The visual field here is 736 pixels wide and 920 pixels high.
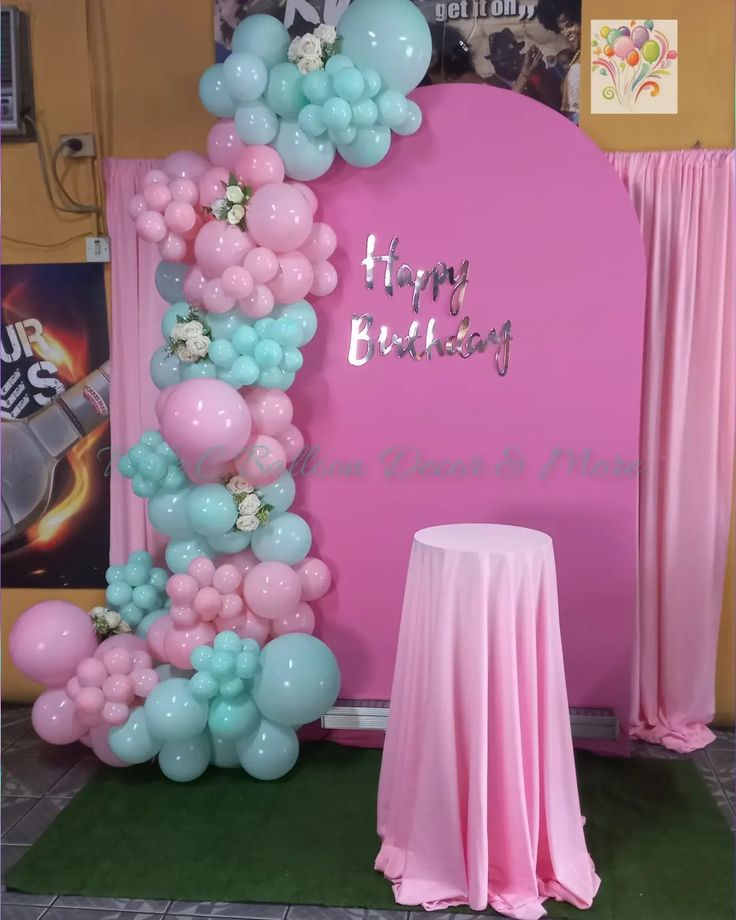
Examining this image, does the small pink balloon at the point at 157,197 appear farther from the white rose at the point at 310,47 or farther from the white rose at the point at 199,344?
the white rose at the point at 310,47

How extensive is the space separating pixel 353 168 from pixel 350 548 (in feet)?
4.37

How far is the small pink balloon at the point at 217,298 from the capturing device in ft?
8.81

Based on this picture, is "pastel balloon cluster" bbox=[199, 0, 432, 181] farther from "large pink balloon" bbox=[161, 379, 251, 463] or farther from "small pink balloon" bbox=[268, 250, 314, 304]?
"large pink balloon" bbox=[161, 379, 251, 463]

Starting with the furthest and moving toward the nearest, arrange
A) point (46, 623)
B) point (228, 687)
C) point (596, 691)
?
point (596, 691), point (46, 623), point (228, 687)

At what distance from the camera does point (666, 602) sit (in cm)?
325

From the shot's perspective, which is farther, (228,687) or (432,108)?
(432,108)

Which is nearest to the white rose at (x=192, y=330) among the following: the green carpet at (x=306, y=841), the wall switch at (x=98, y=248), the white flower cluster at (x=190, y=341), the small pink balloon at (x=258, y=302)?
the white flower cluster at (x=190, y=341)

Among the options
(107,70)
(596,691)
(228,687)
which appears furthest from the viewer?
(107,70)

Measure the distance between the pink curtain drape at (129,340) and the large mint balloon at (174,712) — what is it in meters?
0.76

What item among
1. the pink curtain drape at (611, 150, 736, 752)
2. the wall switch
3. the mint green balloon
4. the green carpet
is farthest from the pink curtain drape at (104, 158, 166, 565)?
the pink curtain drape at (611, 150, 736, 752)

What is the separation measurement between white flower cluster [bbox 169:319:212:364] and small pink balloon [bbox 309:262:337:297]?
0.40m

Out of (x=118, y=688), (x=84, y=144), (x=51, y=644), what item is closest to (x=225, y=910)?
(x=118, y=688)

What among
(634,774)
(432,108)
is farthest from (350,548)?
(432,108)

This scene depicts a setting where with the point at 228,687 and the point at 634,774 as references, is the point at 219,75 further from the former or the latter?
the point at 634,774
